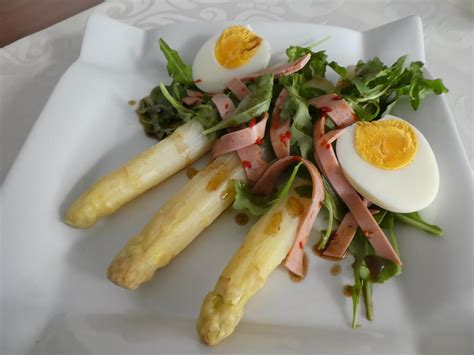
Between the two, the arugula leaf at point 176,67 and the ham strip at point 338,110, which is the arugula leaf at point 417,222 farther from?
the arugula leaf at point 176,67

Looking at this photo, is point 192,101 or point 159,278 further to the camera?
point 192,101

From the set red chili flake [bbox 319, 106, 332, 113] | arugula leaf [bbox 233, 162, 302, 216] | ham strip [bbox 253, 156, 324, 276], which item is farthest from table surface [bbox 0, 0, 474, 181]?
arugula leaf [bbox 233, 162, 302, 216]

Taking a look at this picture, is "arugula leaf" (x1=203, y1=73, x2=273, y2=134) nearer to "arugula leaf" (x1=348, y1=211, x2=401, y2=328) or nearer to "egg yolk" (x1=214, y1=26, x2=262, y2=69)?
"egg yolk" (x1=214, y1=26, x2=262, y2=69)

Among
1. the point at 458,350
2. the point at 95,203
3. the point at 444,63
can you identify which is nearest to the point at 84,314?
the point at 95,203

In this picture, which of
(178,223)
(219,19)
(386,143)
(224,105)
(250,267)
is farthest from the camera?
(219,19)

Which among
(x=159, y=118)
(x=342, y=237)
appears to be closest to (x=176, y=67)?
(x=159, y=118)

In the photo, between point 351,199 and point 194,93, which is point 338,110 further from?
point 194,93
